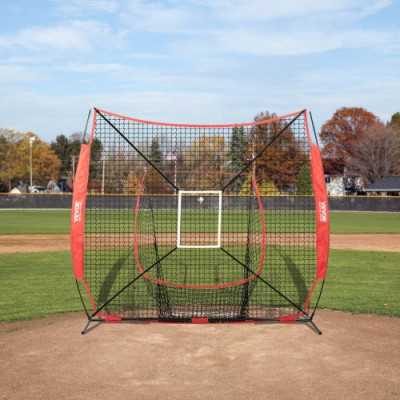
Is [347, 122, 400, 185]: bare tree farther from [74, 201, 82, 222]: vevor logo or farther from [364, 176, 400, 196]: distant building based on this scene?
[74, 201, 82, 222]: vevor logo

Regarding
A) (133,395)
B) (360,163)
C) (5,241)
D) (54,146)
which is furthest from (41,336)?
(54,146)

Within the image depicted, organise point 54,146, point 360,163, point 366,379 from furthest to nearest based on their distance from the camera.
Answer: point 54,146, point 360,163, point 366,379

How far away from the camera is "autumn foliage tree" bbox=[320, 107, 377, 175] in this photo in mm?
96312

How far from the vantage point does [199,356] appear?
6812mm

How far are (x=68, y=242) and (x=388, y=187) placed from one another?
187ft

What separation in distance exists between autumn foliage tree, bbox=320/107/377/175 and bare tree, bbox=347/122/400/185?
13352 mm

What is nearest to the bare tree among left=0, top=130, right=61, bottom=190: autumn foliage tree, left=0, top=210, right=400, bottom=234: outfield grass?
left=0, top=210, right=400, bottom=234: outfield grass

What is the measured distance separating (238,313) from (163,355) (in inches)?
96.0

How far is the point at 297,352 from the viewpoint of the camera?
22.9ft

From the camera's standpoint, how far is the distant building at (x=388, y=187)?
7006cm

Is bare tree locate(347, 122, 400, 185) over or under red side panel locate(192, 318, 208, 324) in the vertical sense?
over

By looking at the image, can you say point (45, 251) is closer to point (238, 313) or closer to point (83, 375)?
point (238, 313)

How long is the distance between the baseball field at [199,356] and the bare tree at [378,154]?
73144mm

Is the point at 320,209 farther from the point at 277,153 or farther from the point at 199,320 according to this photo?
the point at 277,153
